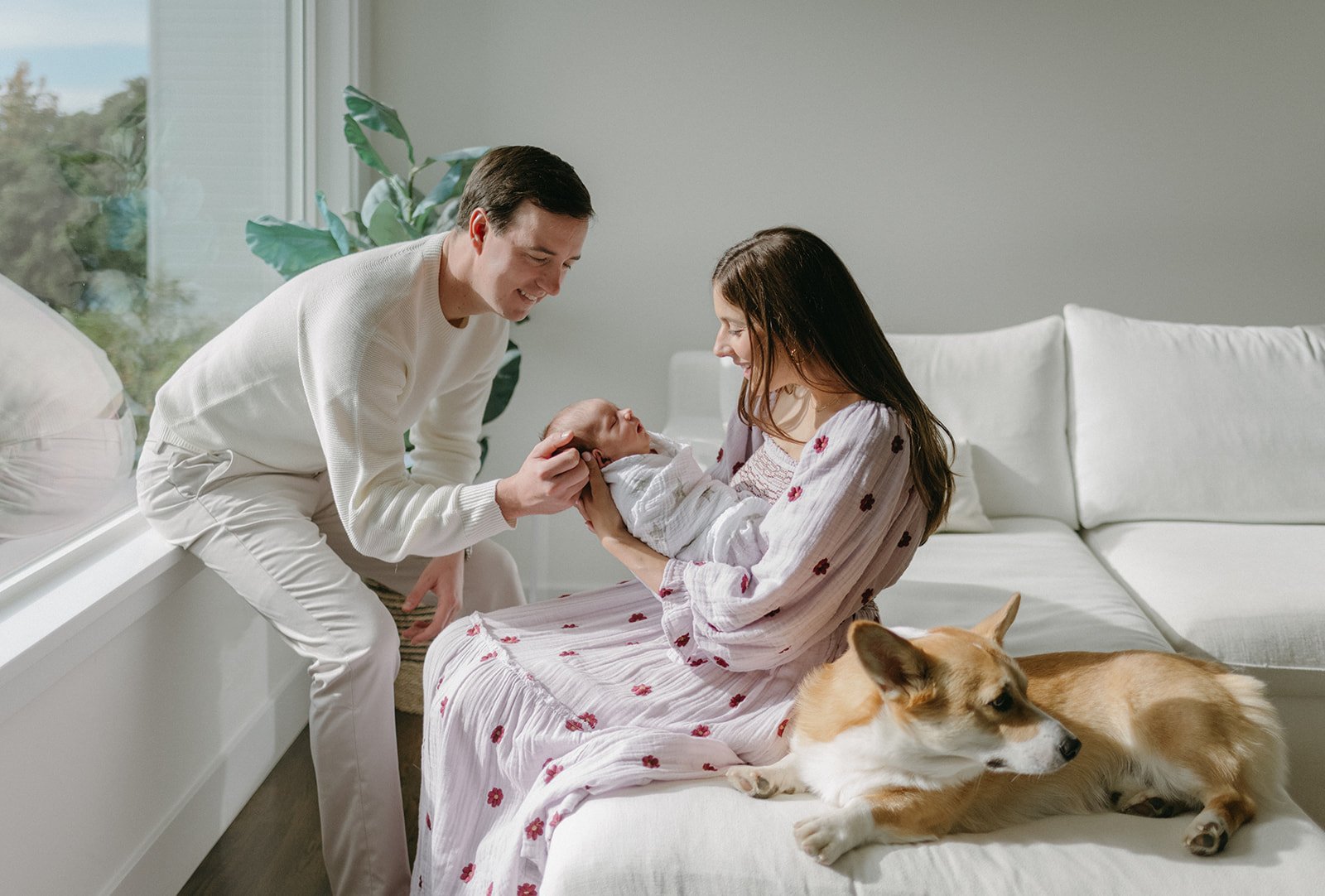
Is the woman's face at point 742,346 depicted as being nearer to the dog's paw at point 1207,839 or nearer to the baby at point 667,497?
the baby at point 667,497

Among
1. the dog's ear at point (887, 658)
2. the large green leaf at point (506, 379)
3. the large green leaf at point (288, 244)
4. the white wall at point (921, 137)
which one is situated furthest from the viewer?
the white wall at point (921, 137)

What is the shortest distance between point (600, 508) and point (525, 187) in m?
0.53

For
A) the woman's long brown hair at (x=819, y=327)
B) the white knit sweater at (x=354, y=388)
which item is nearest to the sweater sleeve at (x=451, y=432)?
the white knit sweater at (x=354, y=388)

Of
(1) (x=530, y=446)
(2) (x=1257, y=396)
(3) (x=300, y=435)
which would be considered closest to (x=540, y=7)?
(1) (x=530, y=446)

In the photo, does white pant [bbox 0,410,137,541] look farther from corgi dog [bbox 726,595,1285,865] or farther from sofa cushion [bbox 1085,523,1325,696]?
sofa cushion [bbox 1085,523,1325,696]

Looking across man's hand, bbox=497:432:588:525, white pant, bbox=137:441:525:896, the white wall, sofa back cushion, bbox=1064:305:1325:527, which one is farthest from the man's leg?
sofa back cushion, bbox=1064:305:1325:527

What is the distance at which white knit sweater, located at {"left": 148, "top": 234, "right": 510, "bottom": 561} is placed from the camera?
1.70 metres

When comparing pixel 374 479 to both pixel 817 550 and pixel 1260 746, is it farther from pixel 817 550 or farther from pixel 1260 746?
pixel 1260 746

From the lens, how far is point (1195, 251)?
3.40 metres

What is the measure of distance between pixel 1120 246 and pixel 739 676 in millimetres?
2521

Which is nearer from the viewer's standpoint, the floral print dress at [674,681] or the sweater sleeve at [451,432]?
the floral print dress at [674,681]

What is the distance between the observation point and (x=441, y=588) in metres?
2.03

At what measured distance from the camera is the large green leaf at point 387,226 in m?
2.67

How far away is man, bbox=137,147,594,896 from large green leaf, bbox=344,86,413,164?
0.97 meters
